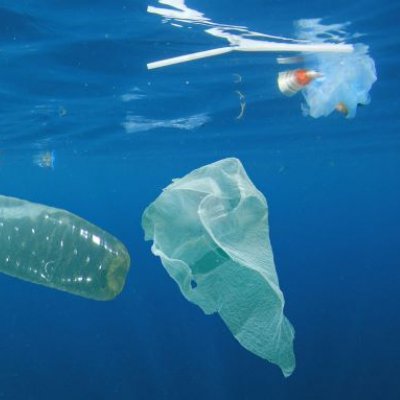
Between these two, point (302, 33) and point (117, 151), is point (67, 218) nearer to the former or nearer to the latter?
point (302, 33)

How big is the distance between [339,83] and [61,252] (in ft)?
18.7

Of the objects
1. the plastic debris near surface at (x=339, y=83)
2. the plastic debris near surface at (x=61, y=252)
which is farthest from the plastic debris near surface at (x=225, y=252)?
the plastic debris near surface at (x=339, y=83)

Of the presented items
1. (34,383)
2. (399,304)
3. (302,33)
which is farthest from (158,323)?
(302,33)

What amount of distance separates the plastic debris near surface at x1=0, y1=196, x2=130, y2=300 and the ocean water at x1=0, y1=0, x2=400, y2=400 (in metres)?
0.79

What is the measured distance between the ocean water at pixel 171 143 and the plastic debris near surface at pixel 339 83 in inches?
17.3

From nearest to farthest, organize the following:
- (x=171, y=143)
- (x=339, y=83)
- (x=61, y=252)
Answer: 1. (x=61, y=252)
2. (x=339, y=83)
3. (x=171, y=143)

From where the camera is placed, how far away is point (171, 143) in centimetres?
2661

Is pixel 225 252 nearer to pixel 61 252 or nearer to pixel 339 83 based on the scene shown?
pixel 61 252

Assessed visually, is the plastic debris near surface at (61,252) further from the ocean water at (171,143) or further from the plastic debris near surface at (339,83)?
the plastic debris near surface at (339,83)

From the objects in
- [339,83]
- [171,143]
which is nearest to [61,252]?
[339,83]

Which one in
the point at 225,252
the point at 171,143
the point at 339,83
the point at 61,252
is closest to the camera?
the point at 225,252

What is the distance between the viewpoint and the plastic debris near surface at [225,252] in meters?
2.62

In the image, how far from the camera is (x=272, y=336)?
272 centimetres

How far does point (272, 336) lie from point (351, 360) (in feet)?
56.3
